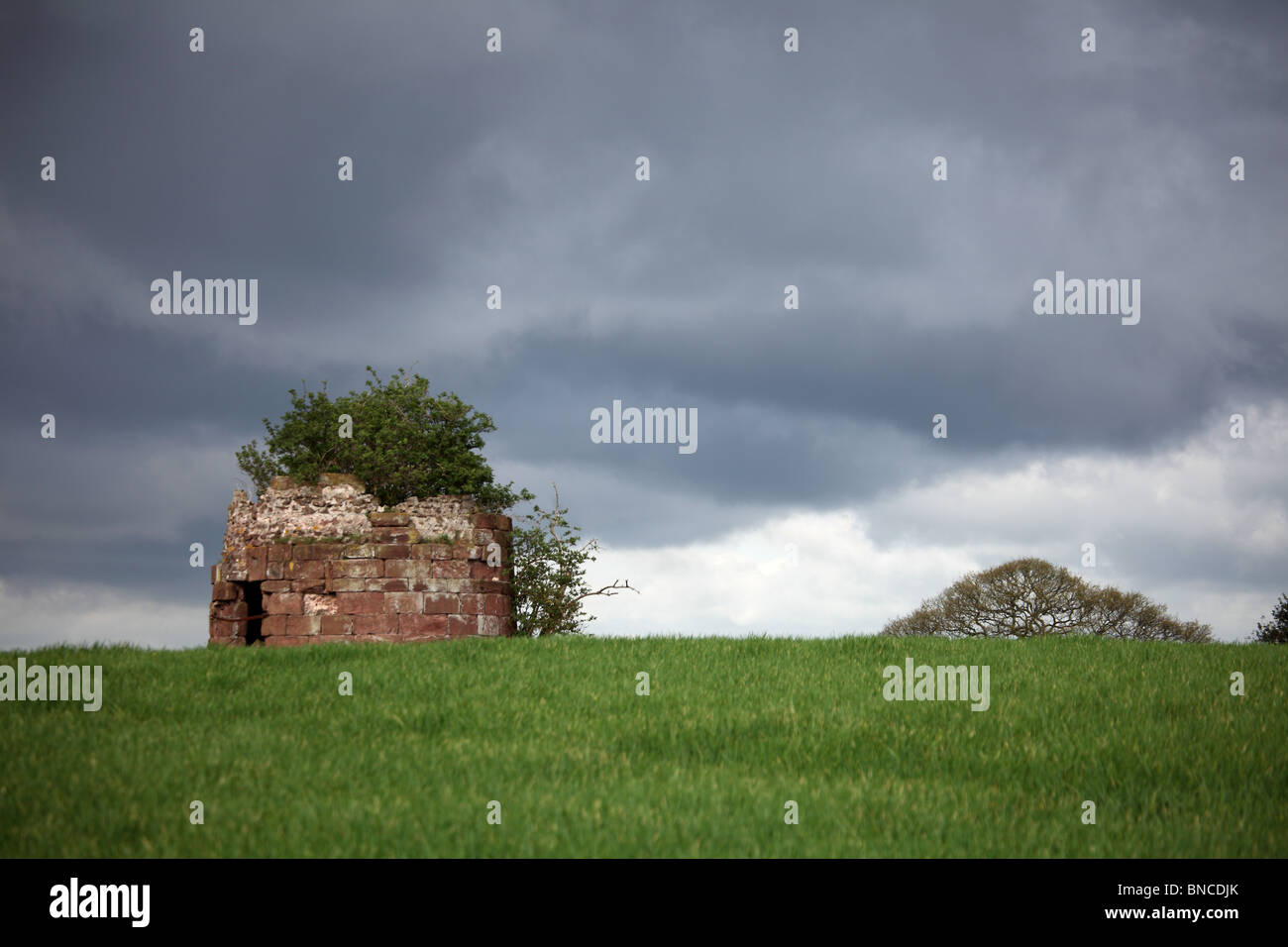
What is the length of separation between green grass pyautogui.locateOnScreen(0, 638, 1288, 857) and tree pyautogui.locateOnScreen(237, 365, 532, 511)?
896cm

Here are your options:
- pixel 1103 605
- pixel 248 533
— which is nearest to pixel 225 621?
pixel 248 533

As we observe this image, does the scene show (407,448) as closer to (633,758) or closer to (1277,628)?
(633,758)

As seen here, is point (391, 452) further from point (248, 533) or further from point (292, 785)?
point (292, 785)

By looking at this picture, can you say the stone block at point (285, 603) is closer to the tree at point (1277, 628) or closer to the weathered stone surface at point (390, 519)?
the weathered stone surface at point (390, 519)

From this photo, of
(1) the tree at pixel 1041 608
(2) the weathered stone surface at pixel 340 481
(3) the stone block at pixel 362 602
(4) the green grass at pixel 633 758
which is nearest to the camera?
(4) the green grass at pixel 633 758

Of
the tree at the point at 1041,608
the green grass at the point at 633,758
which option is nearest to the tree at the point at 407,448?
the green grass at the point at 633,758

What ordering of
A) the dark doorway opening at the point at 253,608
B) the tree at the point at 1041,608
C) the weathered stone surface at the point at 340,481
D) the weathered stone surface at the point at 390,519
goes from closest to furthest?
the weathered stone surface at the point at 390,519 < the weathered stone surface at the point at 340,481 < the dark doorway opening at the point at 253,608 < the tree at the point at 1041,608

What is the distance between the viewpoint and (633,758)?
9.06 meters

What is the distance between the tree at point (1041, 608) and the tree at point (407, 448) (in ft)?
61.4

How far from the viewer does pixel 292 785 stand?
25.8ft

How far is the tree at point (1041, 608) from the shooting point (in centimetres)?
3425

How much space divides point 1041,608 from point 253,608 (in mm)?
28425

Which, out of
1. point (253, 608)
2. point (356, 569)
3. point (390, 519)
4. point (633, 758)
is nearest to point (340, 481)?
point (390, 519)

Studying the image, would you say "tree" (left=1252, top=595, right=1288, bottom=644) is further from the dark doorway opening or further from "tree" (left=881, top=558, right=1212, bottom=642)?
the dark doorway opening
